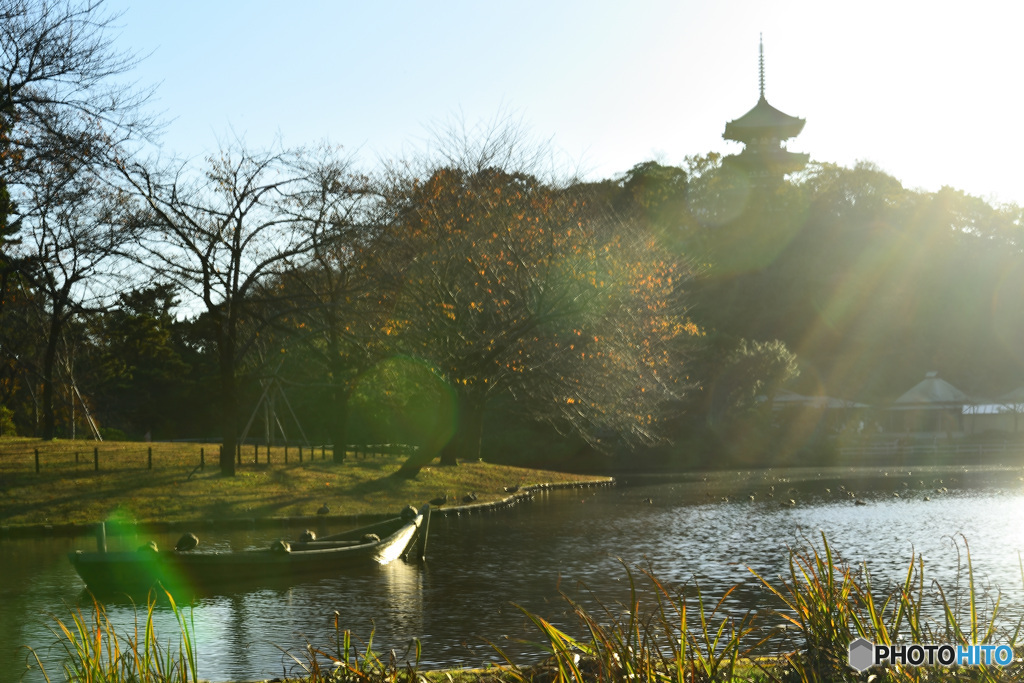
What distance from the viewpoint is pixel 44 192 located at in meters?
25.8

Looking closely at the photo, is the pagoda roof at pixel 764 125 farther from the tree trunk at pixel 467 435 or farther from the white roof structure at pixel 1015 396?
the tree trunk at pixel 467 435

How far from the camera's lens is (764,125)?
8662 cm

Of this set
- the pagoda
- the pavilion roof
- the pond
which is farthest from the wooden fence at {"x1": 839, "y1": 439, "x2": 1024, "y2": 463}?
the pagoda

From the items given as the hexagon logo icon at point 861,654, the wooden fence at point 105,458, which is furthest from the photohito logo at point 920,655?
the wooden fence at point 105,458

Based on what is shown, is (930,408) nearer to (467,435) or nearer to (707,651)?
(467,435)

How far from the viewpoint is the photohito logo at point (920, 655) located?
569cm

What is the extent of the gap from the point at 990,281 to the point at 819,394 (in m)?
25.0

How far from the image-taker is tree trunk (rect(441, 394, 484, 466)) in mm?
36031

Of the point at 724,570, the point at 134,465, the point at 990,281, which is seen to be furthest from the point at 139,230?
the point at 990,281

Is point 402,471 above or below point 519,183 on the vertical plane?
below

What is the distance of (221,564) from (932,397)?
63.0 meters

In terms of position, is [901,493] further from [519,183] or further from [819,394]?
[819,394]

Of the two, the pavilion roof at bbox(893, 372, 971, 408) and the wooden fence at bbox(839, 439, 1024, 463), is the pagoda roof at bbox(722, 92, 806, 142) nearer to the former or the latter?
the pavilion roof at bbox(893, 372, 971, 408)

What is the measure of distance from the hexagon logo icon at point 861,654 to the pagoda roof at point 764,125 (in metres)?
85.7
